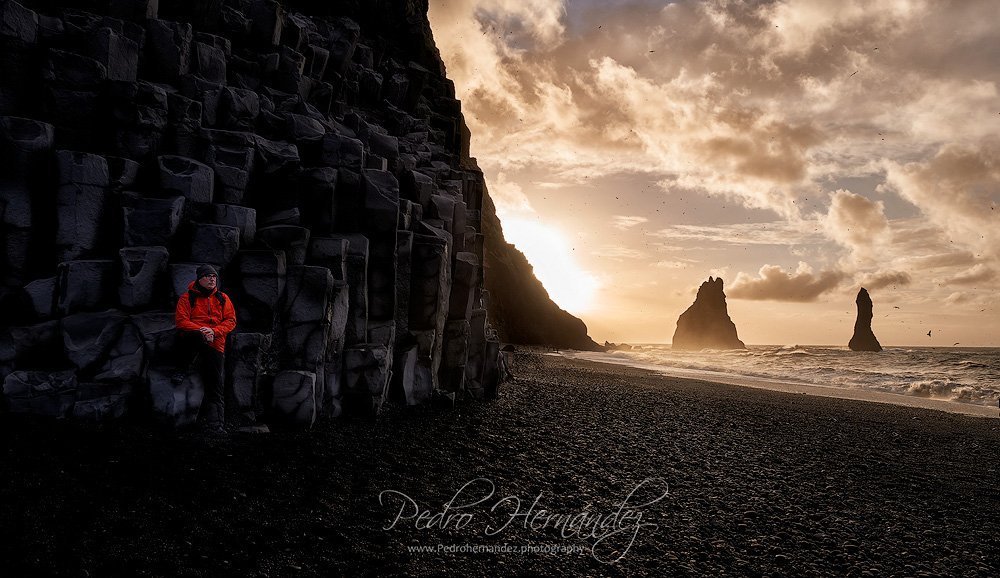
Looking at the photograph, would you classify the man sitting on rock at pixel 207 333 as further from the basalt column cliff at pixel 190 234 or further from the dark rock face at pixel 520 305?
the dark rock face at pixel 520 305

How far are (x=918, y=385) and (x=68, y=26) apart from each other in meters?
54.0

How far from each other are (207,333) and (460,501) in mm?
6566

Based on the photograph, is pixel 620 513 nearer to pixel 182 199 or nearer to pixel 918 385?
pixel 182 199

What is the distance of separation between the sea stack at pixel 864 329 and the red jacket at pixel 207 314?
16064cm

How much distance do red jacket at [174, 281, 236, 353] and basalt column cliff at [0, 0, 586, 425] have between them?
0.74 metres

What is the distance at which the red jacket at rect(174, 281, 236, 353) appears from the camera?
9961 millimetres

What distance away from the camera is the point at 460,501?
891 cm

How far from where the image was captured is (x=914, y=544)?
852cm

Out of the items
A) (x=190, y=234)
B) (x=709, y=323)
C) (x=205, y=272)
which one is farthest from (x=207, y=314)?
(x=709, y=323)

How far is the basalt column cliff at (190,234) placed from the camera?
10.1m

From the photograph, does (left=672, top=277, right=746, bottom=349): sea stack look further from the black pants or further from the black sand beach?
the black pants

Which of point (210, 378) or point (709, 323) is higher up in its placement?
point (709, 323)

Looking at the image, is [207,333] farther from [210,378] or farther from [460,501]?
[460,501]

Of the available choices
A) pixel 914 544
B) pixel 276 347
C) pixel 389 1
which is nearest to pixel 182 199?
pixel 276 347
